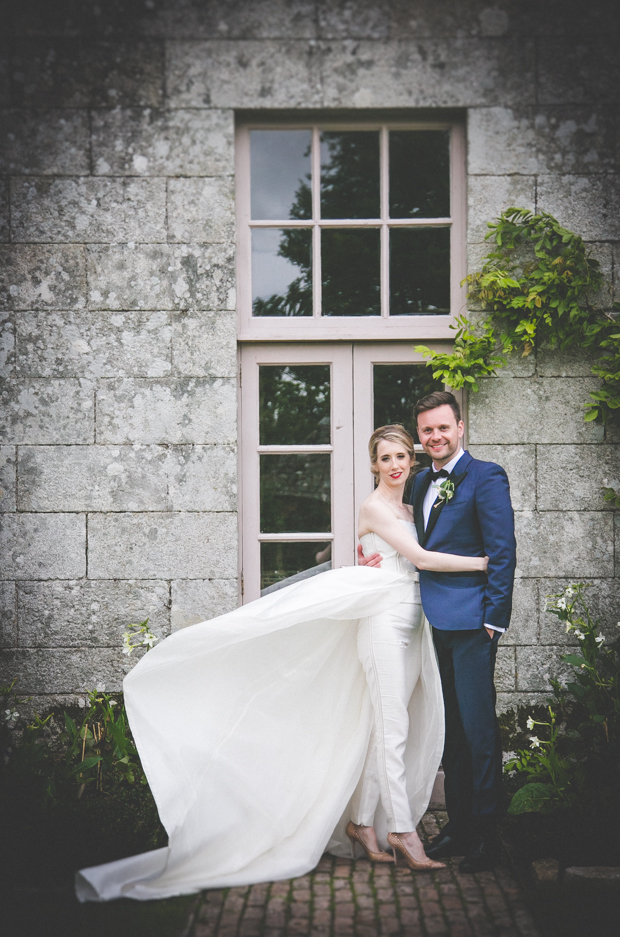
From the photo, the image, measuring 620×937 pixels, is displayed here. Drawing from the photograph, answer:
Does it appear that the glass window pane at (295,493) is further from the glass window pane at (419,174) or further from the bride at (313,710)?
the glass window pane at (419,174)

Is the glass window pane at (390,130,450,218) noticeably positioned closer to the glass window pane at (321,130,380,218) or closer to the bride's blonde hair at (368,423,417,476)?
the glass window pane at (321,130,380,218)

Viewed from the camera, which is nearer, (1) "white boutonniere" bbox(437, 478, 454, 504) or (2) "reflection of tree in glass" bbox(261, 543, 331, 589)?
(1) "white boutonniere" bbox(437, 478, 454, 504)

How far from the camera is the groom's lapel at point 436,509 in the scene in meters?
3.20

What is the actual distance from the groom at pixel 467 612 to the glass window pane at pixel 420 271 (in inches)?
50.5

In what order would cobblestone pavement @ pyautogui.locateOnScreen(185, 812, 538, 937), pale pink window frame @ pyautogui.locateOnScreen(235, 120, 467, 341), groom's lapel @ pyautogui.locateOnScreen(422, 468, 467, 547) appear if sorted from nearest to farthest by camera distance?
cobblestone pavement @ pyautogui.locateOnScreen(185, 812, 538, 937)
groom's lapel @ pyautogui.locateOnScreen(422, 468, 467, 547)
pale pink window frame @ pyautogui.locateOnScreen(235, 120, 467, 341)

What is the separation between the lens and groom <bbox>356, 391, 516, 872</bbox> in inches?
120

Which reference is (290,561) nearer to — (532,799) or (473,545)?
(473,545)

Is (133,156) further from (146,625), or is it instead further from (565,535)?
(565,535)

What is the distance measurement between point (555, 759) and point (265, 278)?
3069 mm

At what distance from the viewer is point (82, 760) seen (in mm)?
3668

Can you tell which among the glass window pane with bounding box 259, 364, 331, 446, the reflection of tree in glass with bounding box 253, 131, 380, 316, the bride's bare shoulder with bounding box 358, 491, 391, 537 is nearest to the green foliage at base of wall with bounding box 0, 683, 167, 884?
the bride's bare shoulder with bounding box 358, 491, 391, 537

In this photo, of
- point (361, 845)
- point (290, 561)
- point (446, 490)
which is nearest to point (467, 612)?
point (446, 490)

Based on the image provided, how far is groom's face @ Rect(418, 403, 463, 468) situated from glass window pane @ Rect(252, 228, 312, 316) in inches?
56.7

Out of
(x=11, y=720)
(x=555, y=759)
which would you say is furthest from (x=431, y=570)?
(x=11, y=720)
